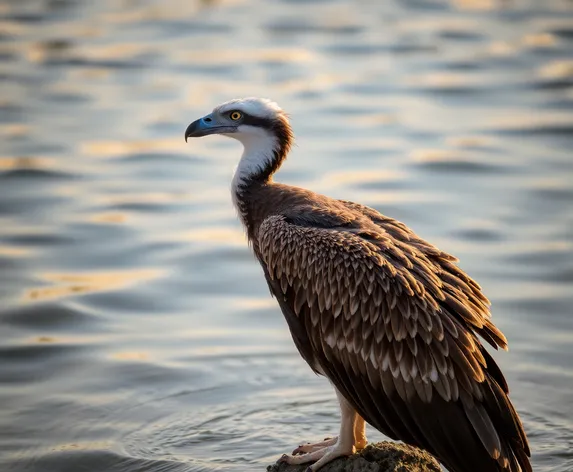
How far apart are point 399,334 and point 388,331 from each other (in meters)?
0.12

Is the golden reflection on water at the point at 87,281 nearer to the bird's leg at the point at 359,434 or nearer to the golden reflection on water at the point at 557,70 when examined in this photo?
the bird's leg at the point at 359,434

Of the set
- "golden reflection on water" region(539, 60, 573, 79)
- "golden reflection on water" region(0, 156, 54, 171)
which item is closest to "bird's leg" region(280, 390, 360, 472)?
"golden reflection on water" region(0, 156, 54, 171)

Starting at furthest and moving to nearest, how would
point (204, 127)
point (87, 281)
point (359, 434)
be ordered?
point (87, 281)
point (204, 127)
point (359, 434)

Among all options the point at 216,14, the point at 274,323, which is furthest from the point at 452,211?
the point at 216,14

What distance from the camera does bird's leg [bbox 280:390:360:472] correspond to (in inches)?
384

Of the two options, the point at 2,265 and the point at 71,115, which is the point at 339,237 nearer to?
the point at 2,265

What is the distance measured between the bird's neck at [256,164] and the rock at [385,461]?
88.2 inches

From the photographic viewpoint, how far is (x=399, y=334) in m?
9.46

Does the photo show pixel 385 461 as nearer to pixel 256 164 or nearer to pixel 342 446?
pixel 342 446

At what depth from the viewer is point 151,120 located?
21.6 m

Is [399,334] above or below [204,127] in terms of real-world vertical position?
below

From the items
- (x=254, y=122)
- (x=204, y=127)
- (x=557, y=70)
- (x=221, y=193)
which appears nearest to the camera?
(x=254, y=122)

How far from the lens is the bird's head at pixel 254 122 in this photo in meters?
11.0

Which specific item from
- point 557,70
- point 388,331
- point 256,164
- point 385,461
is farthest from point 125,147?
point 385,461
